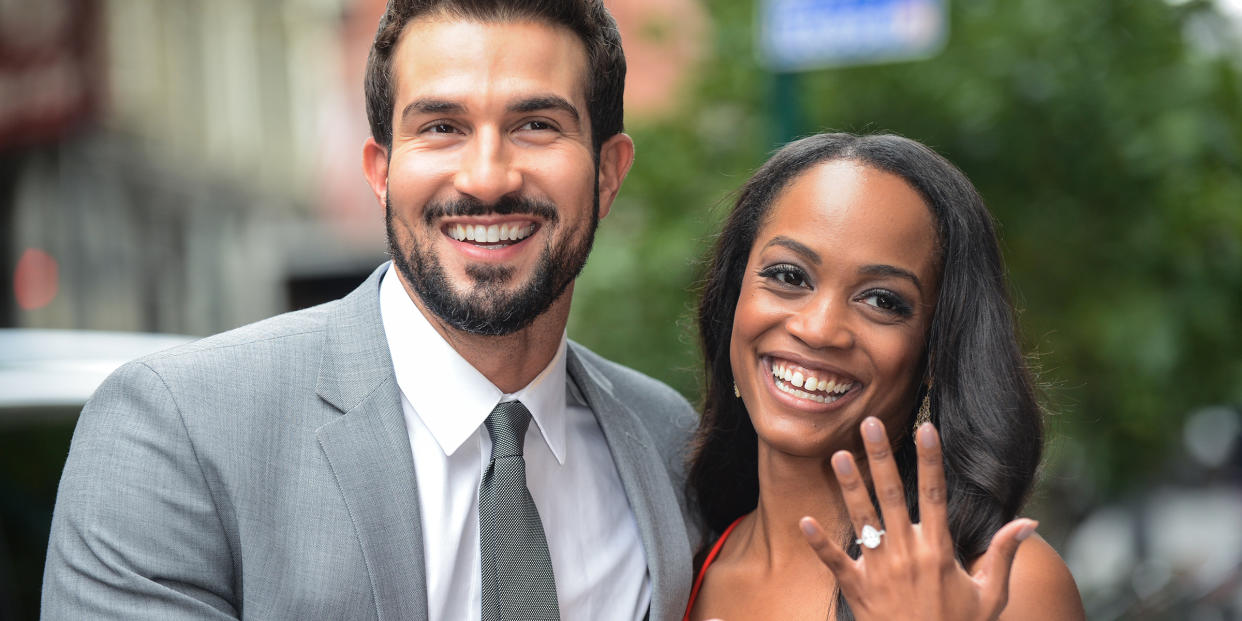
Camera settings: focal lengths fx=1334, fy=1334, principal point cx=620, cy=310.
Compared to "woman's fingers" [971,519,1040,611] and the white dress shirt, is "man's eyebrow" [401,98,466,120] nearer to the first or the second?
the white dress shirt

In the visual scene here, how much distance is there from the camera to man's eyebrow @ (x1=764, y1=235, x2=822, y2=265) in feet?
9.66

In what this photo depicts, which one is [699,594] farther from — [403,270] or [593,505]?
[403,270]

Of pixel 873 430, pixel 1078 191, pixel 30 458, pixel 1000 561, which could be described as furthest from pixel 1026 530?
pixel 1078 191

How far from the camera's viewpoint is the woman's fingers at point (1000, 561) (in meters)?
2.36

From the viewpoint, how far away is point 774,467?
3244mm

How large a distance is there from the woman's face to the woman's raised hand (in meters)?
0.48

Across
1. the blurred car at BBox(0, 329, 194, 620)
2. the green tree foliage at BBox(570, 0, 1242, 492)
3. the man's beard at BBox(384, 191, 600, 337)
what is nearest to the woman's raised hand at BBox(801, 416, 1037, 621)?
the man's beard at BBox(384, 191, 600, 337)

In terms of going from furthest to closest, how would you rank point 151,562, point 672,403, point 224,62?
1. point 224,62
2. point 672,403
3. point 151,562

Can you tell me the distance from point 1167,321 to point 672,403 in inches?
92.8

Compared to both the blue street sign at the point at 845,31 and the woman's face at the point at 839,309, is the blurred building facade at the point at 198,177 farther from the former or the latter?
the woman's face at the point at 839,309

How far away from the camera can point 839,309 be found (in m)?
2.90

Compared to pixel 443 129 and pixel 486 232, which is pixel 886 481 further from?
pixel 443 129

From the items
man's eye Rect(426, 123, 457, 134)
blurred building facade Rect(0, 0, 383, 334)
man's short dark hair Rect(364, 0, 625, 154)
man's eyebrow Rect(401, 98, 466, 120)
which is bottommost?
blurred building facade Rect(0, 0, 383, 334)

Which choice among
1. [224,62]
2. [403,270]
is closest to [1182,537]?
[403,270]
